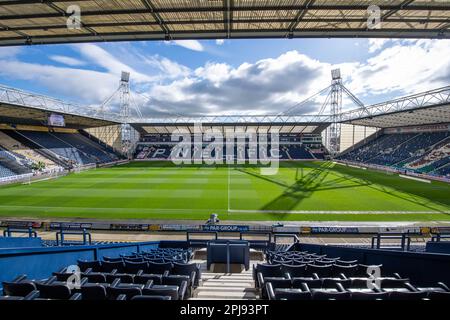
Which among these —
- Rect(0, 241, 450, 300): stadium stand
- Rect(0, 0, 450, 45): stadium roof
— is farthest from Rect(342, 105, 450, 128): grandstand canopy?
Rect(0, 241, 450, 300): stadium stand

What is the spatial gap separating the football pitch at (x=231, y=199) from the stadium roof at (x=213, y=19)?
13.9m

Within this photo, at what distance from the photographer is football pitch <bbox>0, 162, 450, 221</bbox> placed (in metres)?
19.8

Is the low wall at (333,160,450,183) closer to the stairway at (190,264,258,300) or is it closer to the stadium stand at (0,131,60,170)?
the stairway at (190,264,258,300)

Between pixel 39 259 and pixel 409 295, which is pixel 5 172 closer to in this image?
pixel 39 259

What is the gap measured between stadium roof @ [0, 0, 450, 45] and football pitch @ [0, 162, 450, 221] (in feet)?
45.6

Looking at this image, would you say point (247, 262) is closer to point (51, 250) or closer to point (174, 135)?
point (51, 250)

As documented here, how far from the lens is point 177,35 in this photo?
326 inches

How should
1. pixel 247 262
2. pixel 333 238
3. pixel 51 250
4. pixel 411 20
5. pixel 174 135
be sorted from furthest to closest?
pixel 174 135
pixel 333 238
pixel 247 262
pixel 411 20
pixel 51 250

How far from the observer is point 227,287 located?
5652 millimetres

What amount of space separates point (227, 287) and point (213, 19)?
7556 millimetres

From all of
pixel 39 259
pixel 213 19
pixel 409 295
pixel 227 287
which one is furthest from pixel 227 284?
pixel 213 19
